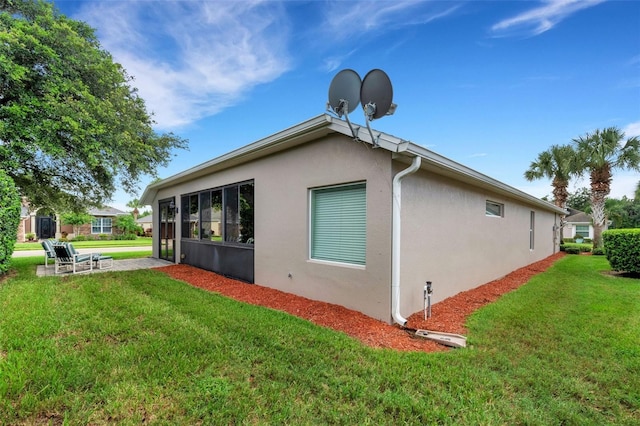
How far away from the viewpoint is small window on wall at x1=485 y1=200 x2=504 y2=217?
846 cm

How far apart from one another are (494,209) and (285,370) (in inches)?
329

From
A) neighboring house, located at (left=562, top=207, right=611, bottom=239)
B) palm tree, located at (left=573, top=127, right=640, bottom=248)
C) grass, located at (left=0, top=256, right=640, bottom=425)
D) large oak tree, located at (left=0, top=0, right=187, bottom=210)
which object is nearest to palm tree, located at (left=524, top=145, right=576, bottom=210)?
palm tree, located at (left=573, top=127, right=640, bottom=248)

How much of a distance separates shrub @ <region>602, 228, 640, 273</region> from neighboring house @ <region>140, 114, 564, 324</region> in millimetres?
3712

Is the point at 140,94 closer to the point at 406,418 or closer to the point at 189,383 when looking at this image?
the point at 189,383

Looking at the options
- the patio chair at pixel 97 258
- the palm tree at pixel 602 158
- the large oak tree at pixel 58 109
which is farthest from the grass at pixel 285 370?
the palm tree at pixel 602 158

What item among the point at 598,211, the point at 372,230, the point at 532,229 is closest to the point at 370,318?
A: the point at 372,230

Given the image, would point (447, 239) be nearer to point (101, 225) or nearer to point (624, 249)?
point (624, 249)

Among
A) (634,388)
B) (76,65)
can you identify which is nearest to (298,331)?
(634,388)

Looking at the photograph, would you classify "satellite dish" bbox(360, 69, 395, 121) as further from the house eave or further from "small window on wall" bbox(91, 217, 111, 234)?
"small window on wall" bbox(91, 217, 111, 234)

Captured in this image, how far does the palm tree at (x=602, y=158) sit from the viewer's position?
52.2 feet

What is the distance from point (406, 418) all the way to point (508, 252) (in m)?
9.30

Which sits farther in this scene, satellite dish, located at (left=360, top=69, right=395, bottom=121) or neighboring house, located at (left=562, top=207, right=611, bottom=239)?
neighboring house, located at (left=562, top=207, right=611, bottom=239)

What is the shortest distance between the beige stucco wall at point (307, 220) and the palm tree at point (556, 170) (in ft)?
65.2

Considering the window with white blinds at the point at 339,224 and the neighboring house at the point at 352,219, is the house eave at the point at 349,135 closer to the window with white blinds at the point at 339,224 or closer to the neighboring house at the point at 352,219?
Result: the neighboring house at the point at 352,219
